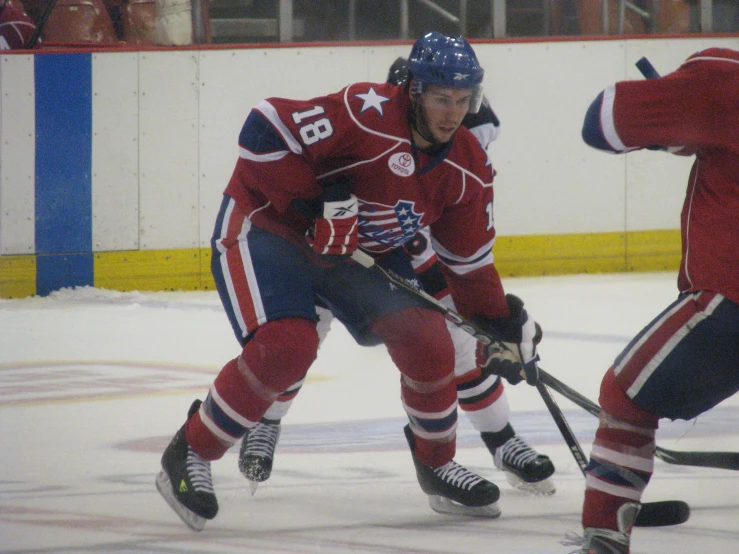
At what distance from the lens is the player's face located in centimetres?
217

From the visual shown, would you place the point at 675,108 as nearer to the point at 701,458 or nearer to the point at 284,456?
the point at 701,458

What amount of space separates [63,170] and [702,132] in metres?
4.02

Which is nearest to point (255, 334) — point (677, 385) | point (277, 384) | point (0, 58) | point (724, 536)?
point (277, 384)

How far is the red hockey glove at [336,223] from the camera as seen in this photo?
86.2 inches

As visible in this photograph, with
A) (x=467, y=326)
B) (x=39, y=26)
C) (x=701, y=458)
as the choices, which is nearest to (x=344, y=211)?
(x=467, y=326)

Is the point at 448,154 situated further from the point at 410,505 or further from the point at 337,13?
the point at 337,13

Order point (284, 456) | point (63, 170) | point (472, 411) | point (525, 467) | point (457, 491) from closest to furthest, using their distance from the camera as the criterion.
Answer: point (457, 491)
point (525, 467)
point (472, 411)
point (284, 456)
point (63, 170)

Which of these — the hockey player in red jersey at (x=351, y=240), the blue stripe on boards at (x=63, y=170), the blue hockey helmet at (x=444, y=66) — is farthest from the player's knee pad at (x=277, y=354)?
the blue stripe on boards at (x=63, y=170)

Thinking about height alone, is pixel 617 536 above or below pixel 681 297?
below

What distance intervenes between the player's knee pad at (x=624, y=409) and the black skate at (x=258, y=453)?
0.89 metres

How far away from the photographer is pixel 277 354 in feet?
6.94

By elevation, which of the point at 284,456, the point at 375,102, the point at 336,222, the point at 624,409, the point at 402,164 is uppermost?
the point at 375,102

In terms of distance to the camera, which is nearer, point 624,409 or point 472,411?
point 624,409

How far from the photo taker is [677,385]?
1.79m
